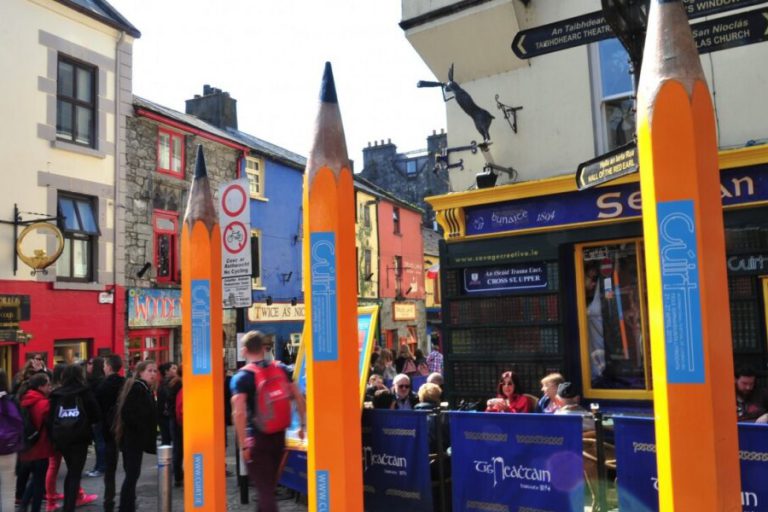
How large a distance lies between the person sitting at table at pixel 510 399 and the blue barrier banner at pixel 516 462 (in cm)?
123

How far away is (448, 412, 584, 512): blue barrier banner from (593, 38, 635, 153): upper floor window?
417 cm

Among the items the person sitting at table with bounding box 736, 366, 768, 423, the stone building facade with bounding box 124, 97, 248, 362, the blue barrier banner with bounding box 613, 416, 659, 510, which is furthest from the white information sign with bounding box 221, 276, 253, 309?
the stone building facade with bounding box 124, 97, 248, 362

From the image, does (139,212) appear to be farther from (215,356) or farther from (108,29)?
(215,356)

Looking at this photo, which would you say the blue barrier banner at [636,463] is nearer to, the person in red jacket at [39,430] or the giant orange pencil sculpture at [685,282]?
the giant orange pencil sculpture at [685,282]

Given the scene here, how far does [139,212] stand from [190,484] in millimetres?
12321

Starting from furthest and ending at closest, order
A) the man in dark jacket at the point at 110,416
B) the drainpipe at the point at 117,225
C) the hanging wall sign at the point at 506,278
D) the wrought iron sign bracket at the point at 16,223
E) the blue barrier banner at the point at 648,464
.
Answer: the drainpipe at the point at 117,225 < the wrought iron sign bracket at the point at 16,223 < the hanging wall sign at the point at 506,278 < the man in dark jacket at the point at 110,416 < the blue barrier banner at the point at 648,464

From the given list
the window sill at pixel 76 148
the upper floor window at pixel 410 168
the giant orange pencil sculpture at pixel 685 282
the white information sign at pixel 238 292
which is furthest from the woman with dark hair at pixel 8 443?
the upper floor window at pixel 410 168

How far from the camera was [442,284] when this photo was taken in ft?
32.6

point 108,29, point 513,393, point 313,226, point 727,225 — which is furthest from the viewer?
point 108,29

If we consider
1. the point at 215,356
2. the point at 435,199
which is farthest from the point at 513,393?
the point at 215,356

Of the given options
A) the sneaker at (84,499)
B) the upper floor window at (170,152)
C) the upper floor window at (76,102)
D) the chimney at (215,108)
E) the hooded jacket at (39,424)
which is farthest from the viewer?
the chimney at (215,108)

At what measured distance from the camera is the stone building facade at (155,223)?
57.4 feet

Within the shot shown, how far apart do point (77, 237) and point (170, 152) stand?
4196mm

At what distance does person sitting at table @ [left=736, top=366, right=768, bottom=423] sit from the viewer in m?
6.44
